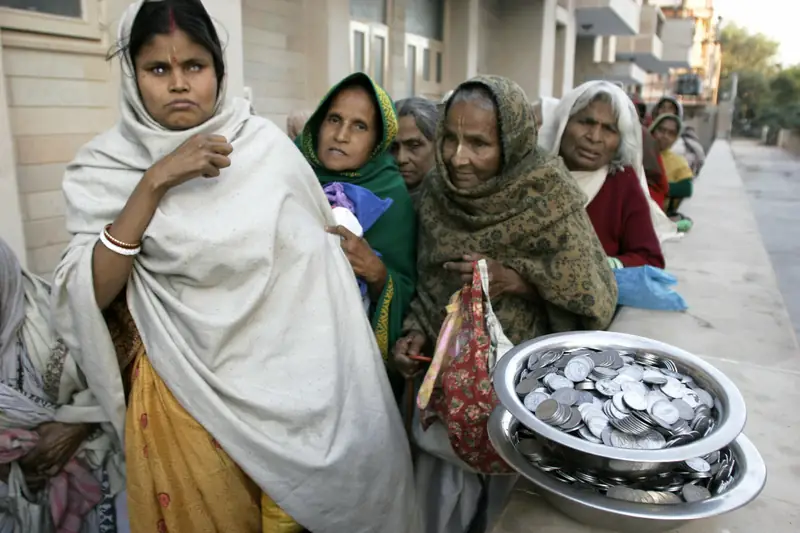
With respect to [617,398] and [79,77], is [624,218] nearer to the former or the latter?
[617,398]

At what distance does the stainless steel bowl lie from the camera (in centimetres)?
98

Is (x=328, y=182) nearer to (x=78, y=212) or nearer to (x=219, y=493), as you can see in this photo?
(x=78, y=212)

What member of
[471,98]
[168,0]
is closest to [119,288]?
[168,0]

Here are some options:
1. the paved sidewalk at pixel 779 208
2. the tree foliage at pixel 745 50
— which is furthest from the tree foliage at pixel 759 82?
the paved sidewalk at pixel 779 208

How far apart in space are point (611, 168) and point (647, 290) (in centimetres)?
50

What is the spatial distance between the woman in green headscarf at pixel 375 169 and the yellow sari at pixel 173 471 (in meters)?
0.64

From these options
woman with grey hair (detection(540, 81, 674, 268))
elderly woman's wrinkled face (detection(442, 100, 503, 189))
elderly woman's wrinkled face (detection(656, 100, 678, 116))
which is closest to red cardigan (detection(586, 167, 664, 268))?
woman with grey hair (detection(540, 81, 674, 268))

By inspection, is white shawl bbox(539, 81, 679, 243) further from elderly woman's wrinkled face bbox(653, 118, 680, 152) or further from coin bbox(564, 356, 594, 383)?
elderly woman's wrinkled face bbox(653, 118, 680, 152)

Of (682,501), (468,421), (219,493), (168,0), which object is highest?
(168,0)

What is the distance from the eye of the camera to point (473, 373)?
155 cm

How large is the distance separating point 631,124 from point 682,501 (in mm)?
1750

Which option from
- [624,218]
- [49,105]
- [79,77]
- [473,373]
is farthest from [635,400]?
[79,77]

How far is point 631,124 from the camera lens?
7.93ft

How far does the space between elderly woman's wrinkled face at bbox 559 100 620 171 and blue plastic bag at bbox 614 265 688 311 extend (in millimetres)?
455
